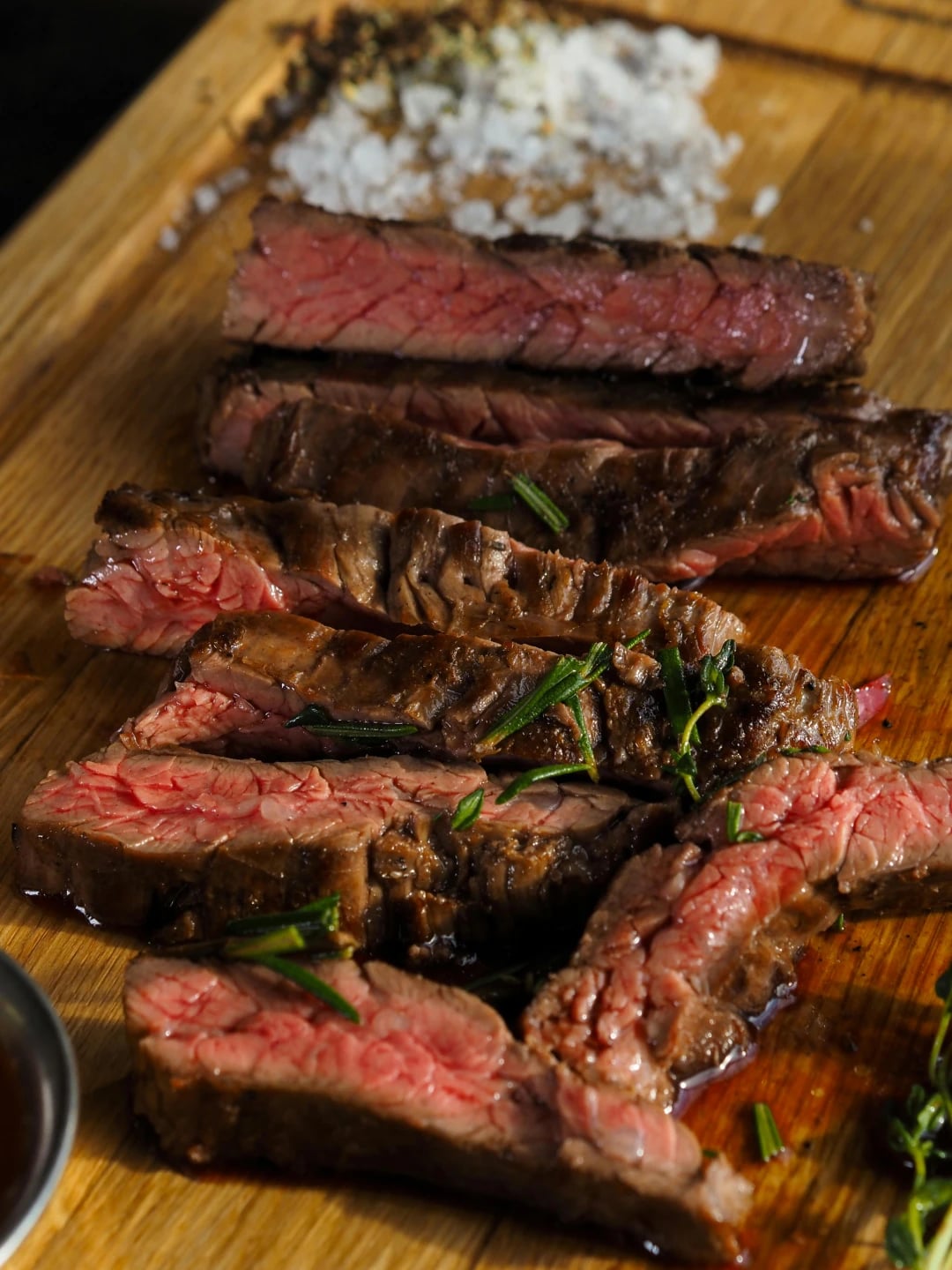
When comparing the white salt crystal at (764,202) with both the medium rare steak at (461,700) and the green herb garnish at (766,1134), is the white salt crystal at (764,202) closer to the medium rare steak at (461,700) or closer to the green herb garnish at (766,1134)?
the medium rare steak at (461,700)

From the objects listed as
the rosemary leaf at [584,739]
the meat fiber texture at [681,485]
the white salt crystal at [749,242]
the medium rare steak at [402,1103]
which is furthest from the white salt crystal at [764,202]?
the medium rare steak at [402,1103]

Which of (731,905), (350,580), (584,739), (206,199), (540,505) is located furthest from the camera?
(206,199)

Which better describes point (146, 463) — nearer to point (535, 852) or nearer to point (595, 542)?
point (595, 542)

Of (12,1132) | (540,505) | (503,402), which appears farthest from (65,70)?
(12,1132)

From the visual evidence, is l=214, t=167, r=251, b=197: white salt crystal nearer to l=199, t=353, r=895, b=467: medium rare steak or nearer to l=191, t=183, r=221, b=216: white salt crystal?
l=191, t=183, r=221, b=216: white salt crystal

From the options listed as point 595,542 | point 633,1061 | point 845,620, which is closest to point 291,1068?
point 633,1061

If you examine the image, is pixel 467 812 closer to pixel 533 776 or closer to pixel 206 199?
pixel 533 776
